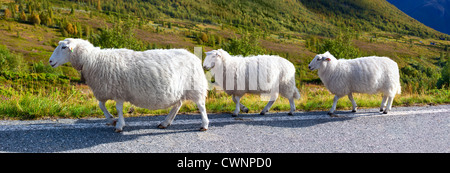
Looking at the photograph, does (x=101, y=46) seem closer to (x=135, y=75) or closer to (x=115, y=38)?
(x=115, y=38)

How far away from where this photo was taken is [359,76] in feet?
24.6

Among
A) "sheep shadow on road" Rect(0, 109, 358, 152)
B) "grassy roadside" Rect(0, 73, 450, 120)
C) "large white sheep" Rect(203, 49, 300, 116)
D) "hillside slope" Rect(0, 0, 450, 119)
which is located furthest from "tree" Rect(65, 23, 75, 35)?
"sheep shadow on road" Rect(0, 109, 358, 152)

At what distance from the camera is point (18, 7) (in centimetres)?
14012

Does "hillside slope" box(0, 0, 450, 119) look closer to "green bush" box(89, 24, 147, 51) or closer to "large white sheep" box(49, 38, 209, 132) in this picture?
"green bush" box(89, 24, 147, 51)

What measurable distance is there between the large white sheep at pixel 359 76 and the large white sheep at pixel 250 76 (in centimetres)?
106

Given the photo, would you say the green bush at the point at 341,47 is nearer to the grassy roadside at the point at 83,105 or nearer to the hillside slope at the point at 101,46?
the hillside slope at the point at 101,46

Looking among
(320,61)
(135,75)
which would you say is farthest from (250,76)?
(135,75)

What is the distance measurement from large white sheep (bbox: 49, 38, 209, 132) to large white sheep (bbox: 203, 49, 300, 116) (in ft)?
5.04

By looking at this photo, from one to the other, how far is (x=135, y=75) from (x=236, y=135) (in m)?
1.88

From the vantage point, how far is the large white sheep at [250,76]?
7.02 meters

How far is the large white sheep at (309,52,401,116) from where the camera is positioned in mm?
7480

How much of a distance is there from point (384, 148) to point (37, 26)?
13574cm
